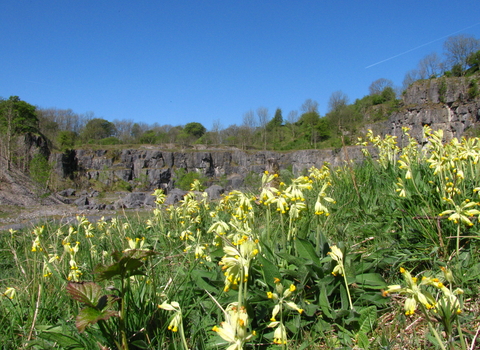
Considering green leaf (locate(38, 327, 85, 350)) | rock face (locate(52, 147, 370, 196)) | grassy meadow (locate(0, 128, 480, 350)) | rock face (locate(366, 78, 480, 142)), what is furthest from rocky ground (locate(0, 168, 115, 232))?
rock face (locate(366, 78, 480, 142))

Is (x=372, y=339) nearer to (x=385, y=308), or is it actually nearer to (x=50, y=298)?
(x=385, y=308)

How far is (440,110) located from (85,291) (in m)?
51.3

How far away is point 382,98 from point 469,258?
229ft

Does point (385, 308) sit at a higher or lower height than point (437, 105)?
lower

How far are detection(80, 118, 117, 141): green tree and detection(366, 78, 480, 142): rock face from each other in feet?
193

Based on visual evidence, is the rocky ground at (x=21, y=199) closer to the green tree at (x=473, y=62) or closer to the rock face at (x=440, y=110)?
the rock face at (x=440, y=110)

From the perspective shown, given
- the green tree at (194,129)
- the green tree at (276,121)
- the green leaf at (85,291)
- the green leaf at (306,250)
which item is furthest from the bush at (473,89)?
the green tree at (194,129)

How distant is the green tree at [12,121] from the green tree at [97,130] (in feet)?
57.7

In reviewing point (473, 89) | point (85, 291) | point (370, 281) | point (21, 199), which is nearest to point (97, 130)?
point (21, 199)

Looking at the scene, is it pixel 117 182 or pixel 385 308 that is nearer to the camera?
pixel 385 308

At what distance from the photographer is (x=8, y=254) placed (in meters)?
5.14

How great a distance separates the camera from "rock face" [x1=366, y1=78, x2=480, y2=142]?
1606 inches

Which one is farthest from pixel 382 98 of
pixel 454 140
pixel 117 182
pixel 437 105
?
pixel 454 140

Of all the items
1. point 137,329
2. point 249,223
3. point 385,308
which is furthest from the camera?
point 249,223
